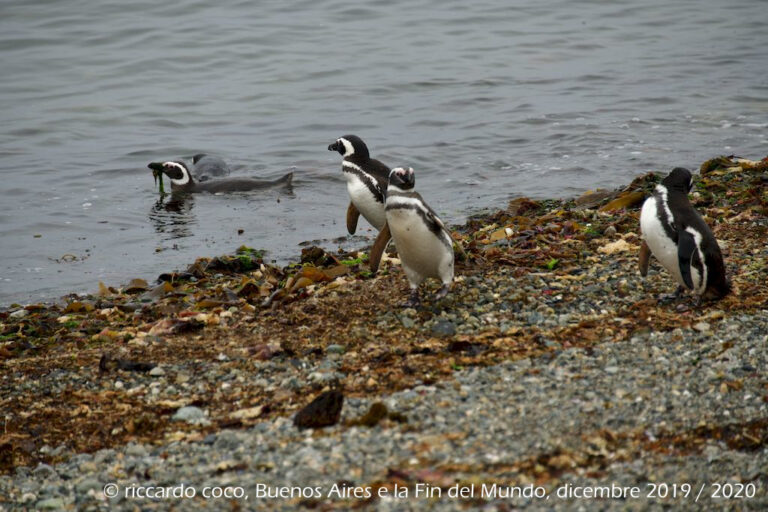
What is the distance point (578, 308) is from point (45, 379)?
3.12 metres

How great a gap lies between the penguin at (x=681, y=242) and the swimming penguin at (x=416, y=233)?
4.22 feet

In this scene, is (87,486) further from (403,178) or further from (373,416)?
(403,178)

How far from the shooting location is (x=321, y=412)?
4.18 metres

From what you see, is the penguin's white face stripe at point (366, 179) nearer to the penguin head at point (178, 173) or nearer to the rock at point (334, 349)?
the rock at point (334, 349)

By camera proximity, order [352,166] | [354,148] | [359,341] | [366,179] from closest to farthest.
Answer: [359,341], [366,179], [352,166], [354,148]

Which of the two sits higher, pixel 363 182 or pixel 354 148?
pixel 354 148

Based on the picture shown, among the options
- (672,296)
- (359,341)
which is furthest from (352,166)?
(672,296)

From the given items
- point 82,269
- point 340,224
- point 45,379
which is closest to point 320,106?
point 340,224

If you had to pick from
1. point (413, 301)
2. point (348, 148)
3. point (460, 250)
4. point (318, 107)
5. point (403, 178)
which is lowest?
point (318, 107)

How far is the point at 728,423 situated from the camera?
12.8 feet

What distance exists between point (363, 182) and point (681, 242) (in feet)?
9.95

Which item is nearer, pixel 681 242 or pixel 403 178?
pixel 681 242

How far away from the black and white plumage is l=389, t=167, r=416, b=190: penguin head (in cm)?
158

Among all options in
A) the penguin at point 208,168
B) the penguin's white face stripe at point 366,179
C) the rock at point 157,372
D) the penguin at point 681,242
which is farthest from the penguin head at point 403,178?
the penguin at point 208,168
